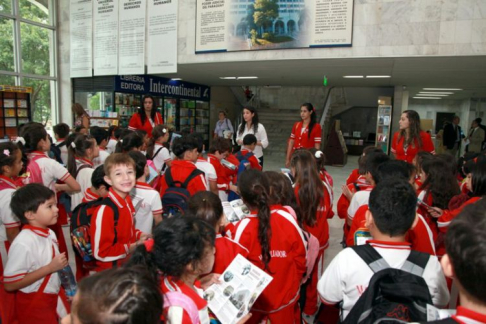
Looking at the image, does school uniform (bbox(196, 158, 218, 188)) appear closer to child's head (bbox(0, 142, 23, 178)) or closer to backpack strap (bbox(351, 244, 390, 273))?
child's head (bbox(0, 142, 23, 178))

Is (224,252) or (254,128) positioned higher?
(254,128)

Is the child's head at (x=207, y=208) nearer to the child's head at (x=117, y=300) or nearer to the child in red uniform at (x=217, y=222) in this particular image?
the child in red uniform at (x=217, y=222)

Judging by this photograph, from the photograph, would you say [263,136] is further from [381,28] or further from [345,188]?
[381,28]

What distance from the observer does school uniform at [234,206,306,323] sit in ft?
5.77

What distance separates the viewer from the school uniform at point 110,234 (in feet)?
5.82

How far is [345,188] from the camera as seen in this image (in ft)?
8.91

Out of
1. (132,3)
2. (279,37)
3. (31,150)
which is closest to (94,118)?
(132,3)

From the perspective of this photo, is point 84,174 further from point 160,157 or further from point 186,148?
point 160,157

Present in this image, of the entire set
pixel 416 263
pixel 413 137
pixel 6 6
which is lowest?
pixel 416 263

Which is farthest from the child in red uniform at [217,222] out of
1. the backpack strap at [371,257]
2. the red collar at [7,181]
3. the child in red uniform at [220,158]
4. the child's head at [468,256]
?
the child in red uniform at [220,158]

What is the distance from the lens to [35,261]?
1744 millimetres

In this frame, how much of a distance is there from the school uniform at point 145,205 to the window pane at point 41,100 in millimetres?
8548

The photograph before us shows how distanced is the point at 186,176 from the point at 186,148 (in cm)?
34

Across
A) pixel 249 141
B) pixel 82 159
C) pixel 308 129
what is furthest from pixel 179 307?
pixel 308 129
